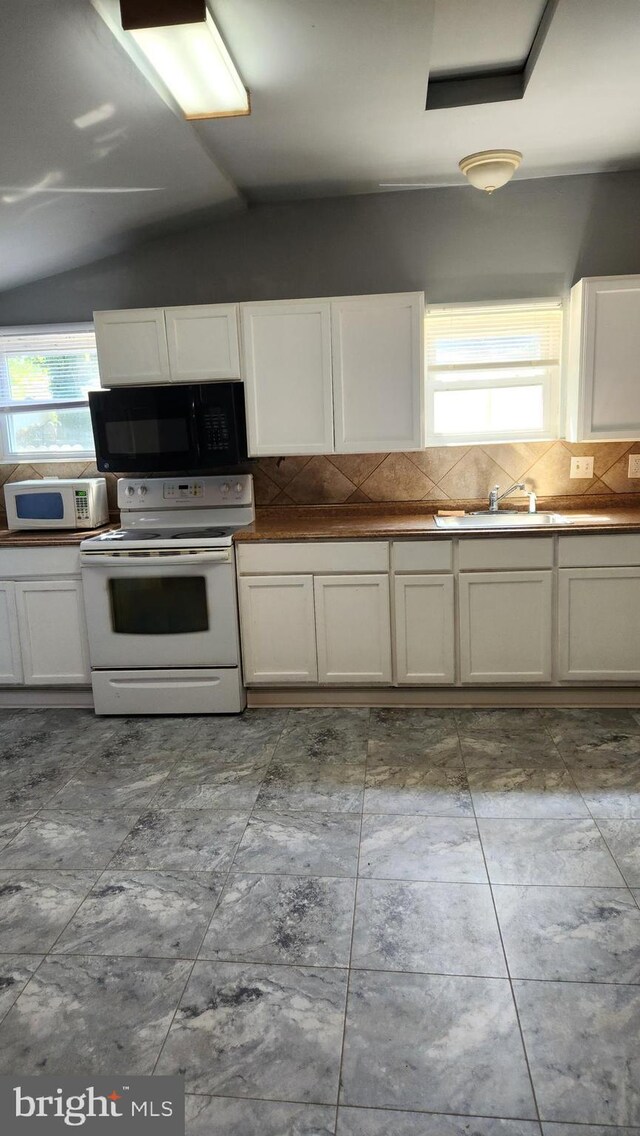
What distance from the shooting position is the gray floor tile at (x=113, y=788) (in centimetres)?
266

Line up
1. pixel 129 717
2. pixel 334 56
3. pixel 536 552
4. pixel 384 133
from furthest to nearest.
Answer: pixel 129 717 < pixel 536 552 < pixel 384 133 < pixel 334 56

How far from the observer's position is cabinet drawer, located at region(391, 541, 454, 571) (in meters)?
3.28

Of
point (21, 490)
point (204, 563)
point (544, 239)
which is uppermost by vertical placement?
point (544, 239)

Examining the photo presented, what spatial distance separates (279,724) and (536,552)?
1382 millimetres

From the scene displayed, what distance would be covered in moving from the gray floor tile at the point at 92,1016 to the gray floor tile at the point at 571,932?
2.74 ft

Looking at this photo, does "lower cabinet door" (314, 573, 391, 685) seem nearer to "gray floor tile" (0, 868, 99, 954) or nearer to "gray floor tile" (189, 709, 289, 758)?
"gray floor tile" (189, 709, 289, 758)

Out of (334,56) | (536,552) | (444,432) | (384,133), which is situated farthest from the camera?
(444,432)

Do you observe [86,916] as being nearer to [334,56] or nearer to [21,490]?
[21,490]

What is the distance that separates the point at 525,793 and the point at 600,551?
117 cm

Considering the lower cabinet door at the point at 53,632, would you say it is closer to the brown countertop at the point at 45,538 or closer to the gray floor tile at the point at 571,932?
the brown countertop at the point at 45,538

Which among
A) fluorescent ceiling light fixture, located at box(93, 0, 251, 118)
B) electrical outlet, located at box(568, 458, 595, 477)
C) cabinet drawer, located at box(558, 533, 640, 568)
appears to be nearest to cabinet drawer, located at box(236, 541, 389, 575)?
cabinet drawer, located at box(558, 533, 640, 568)

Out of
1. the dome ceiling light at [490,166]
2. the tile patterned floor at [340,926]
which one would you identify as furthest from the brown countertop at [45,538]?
the dome ceiling light at [490,166]

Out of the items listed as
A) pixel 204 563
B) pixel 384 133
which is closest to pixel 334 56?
pixel 384 133

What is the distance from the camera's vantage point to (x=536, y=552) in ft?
10.6
